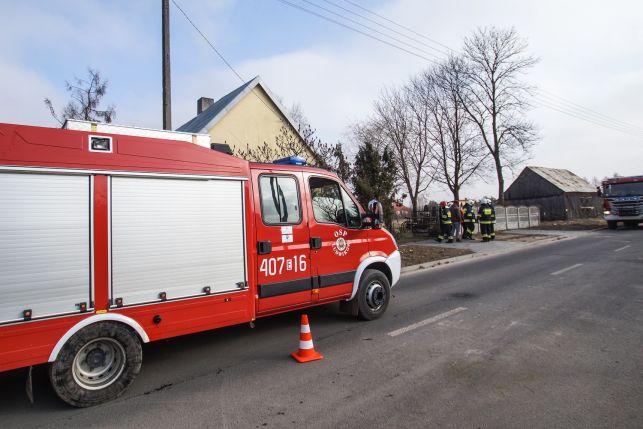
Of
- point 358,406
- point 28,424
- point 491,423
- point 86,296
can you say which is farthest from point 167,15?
point 491,423

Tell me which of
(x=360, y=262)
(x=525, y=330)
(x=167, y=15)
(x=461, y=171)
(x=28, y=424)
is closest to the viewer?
(x=28, y=424)

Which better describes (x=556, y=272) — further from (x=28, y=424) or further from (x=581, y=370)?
(x=28, y=424)

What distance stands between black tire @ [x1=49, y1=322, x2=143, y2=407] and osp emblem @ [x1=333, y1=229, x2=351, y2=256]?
2677mm

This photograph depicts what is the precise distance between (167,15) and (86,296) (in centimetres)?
935

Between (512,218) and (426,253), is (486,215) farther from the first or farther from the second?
(512,218)

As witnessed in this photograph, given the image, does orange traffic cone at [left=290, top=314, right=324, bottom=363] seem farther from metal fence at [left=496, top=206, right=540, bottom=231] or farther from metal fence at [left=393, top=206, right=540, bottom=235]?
metal fence at [left=496, top=206, right=540, bottom=231]

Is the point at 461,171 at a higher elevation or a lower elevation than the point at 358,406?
higher

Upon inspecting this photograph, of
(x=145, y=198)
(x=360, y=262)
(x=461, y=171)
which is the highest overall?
(x=461, y=171)

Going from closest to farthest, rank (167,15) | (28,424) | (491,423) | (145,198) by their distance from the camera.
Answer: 1. (491,423)
2. (28,424)
3. (145,198)
4. (167,15)

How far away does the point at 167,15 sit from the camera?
396 inches

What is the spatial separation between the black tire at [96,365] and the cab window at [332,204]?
2694 mm

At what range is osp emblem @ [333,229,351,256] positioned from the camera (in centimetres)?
523

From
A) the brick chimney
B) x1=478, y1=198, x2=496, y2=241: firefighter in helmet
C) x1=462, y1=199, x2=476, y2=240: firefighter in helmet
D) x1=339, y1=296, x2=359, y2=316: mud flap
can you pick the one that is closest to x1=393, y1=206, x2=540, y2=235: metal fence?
x1=462, y1=199, x2=476, y2=240: firefighter in helmet

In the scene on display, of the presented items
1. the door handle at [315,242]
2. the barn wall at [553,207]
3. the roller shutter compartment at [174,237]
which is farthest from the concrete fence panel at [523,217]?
the roller shutter compartment at [174,237]
